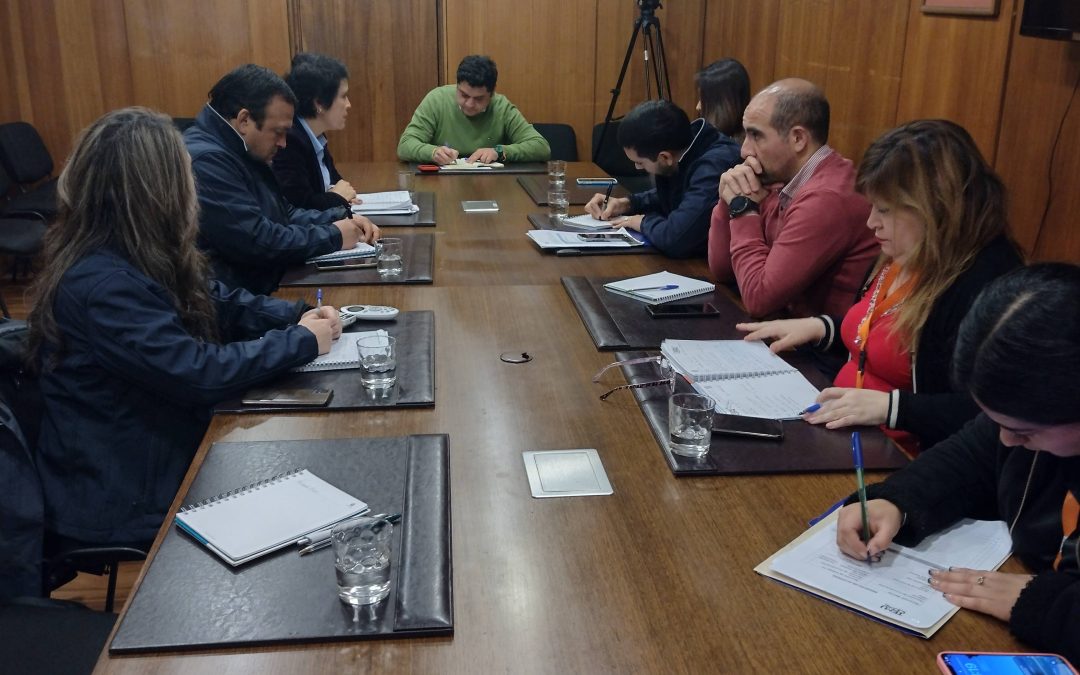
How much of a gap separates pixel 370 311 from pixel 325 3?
13.4ft

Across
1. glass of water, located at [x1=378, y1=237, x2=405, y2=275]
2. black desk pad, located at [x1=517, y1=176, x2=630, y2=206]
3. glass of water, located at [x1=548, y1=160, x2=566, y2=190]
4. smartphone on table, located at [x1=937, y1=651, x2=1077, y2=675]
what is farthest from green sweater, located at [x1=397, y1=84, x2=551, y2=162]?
smartphone on table, located at [x1=937, y1=651, x2=1077, y2=675]

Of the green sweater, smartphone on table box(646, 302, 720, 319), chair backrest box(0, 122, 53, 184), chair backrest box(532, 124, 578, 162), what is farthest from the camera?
chair backrest box(532, 124, 578, 162)

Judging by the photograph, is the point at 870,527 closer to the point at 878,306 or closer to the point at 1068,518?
the point at 1068,518

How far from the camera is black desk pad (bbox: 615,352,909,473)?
5.09 feet

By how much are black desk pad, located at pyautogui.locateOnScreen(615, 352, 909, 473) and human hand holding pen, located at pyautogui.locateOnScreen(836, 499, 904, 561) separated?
21cm

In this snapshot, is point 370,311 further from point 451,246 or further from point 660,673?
point 660,673

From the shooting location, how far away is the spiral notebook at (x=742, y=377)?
1.78 m

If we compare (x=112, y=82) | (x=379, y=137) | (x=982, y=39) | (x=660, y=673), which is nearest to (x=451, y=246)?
(x=982, y=39)

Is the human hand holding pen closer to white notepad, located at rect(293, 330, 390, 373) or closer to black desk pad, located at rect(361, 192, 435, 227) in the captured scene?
white notepad, located at rect(293, 330, 390, 373)

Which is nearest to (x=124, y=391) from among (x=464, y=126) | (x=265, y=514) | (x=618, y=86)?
(x=265, y=514)

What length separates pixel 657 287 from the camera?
2.50m

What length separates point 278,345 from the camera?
185 cm

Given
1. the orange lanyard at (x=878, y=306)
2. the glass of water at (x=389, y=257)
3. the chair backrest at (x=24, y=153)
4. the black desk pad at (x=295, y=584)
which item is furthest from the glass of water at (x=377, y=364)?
the chair backrest at (x=24, y=153)

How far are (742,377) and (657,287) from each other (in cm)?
62
